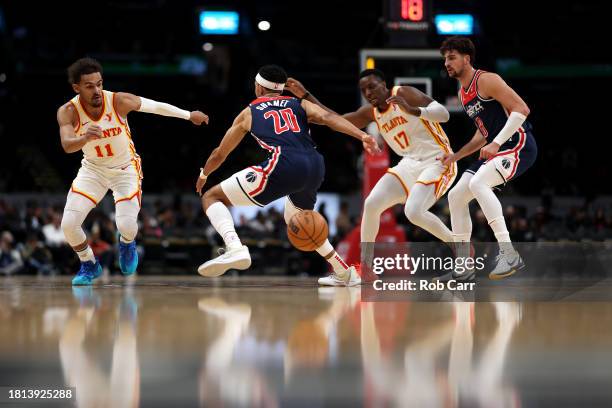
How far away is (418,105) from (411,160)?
1.62 feet

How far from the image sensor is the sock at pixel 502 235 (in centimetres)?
698

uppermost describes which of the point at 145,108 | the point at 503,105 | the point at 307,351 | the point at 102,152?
the point at 145,108

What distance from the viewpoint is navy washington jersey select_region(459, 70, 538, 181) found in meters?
7.21

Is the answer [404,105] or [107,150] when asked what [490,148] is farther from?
[107,150]

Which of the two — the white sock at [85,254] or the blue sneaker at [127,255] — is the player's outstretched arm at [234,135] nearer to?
the blue sneaker at [127,255]

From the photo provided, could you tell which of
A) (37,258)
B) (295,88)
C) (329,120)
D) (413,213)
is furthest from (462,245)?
(37,258)

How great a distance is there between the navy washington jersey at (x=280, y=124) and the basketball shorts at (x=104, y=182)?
1312 mm

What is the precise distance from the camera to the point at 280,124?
7.11 m

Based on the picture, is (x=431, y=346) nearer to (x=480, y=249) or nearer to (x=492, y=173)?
(x=492, y=173)

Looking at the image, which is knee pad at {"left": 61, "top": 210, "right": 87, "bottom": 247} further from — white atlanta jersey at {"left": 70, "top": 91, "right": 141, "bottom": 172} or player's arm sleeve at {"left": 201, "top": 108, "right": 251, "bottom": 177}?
player's arm sleeve at {"left": 201, "top": 108, "right": 251, "bottom": 177}

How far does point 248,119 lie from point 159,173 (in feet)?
47.1

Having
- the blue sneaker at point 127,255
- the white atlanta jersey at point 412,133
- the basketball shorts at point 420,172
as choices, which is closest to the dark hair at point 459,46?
the white atlanta jersey at point 412,133

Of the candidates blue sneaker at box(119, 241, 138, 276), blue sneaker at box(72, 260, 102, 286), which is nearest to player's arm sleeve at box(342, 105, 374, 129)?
blue sneaker at box(119, 241, 138, 276)

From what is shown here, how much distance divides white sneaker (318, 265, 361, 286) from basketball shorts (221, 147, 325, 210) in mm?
1030
